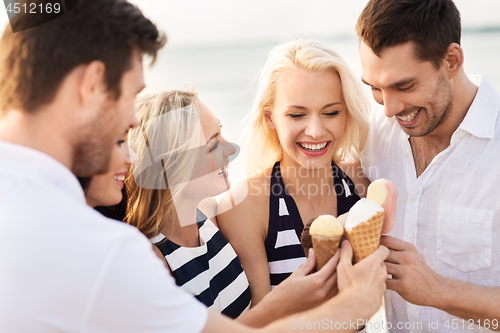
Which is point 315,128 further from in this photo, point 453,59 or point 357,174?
point 453,59

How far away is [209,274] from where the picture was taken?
2.52 metres

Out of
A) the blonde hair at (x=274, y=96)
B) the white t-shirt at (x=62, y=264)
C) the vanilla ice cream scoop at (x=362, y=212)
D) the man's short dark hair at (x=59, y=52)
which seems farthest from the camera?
the blonde hair at (x=274, y=96)

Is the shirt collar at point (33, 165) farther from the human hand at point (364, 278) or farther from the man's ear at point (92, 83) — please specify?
the human hand at point (364, 278)

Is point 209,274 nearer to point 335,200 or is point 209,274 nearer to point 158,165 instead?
point 158,165

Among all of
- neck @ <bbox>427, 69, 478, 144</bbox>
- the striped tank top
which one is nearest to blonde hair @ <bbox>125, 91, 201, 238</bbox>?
the striped tank top

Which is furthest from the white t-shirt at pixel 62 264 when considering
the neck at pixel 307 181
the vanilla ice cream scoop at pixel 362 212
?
the neck at pixel 307 181

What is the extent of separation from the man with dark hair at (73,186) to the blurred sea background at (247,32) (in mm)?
10153

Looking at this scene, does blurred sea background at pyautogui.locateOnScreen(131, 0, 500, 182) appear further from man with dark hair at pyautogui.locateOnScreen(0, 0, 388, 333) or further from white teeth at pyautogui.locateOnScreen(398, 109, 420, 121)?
man with dark hair at pyautogui.locateOnScreen(0, 0, 388, 333)

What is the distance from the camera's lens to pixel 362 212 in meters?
1.98

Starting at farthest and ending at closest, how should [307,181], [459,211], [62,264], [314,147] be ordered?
[307,181] → [314,147] → [459,211] → [62,264]

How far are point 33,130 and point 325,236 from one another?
140 centimetres

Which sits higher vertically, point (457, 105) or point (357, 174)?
point (457, 105)

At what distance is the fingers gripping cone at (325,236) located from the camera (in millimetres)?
1975

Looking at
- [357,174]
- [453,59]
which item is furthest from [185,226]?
[453,59]
